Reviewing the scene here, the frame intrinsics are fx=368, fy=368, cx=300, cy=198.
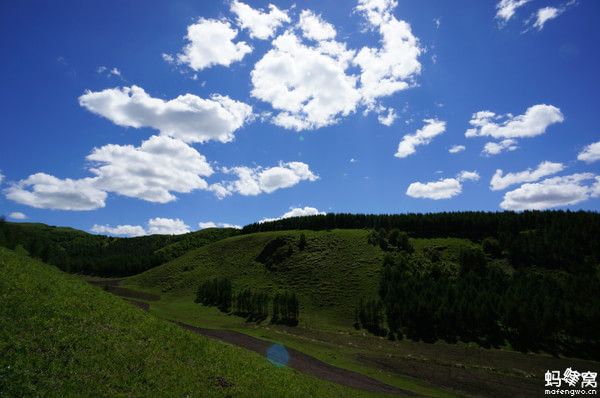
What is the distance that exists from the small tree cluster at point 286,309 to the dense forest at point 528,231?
3425 inches

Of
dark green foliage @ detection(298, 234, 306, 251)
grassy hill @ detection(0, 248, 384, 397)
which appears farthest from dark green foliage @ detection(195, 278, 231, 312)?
grassy hill @ detection(0, 248, 384, 397)

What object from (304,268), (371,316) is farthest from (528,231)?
(371,316)

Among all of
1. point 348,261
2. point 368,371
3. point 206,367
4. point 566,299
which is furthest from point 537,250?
point 206,367

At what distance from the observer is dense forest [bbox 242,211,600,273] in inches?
5349

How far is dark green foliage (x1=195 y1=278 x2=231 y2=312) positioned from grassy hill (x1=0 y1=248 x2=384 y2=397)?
315 feet

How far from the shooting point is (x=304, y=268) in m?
148

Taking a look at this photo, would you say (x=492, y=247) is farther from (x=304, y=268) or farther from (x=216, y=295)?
(x=216, y=295)

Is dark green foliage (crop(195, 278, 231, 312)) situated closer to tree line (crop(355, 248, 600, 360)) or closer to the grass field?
the grass field

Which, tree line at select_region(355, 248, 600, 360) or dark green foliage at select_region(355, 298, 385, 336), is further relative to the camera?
dark green foliage at select_region(355, 298, 385, 336)

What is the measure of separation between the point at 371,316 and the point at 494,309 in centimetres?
3165

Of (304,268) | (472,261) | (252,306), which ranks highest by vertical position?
(472,261)

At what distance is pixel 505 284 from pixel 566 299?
17919 mm

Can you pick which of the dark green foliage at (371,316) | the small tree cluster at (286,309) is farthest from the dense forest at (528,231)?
the small tree cluster at (286,309)

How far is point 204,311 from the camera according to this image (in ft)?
384
